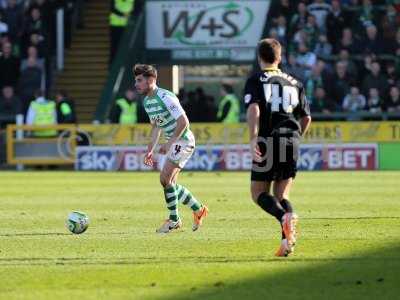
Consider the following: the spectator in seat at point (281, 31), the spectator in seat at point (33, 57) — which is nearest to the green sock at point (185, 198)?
the spectator in seat at point (281, 31)

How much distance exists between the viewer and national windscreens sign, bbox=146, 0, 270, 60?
33.4 meters

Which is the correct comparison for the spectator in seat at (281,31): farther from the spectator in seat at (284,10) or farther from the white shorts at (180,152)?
the white shorts at (180,152)

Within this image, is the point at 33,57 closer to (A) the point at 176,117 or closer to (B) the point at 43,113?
(B) the point at 43,113

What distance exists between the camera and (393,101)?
98.0 feet

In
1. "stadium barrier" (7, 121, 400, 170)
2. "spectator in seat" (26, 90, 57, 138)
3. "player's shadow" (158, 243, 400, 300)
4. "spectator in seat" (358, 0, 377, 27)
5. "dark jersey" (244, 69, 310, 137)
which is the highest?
"spectator in seat" (358, 0, 377, 27)

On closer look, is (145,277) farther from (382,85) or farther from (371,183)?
(382,85)

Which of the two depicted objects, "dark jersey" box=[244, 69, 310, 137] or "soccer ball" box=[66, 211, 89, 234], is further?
"soccer ball" box=[66, 211, 89, 234]

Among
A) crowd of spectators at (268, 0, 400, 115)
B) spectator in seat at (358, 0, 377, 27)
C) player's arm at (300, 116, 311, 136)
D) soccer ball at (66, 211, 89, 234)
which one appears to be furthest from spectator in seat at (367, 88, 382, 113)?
player's arm at (300, 116, 311, 136)

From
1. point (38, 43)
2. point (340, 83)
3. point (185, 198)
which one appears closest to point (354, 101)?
point (340, 83)

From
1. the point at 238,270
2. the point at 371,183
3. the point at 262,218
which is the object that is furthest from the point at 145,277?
the point at 371,183

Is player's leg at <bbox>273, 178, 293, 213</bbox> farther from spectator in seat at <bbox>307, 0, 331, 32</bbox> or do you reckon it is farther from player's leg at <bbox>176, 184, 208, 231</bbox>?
spectator in seat at <bbox>307, 0, 331, 32</bbox>

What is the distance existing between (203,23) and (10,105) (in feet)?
18.7

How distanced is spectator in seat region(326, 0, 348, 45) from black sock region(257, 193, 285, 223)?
2040 centimetres

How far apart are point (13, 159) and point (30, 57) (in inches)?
116
